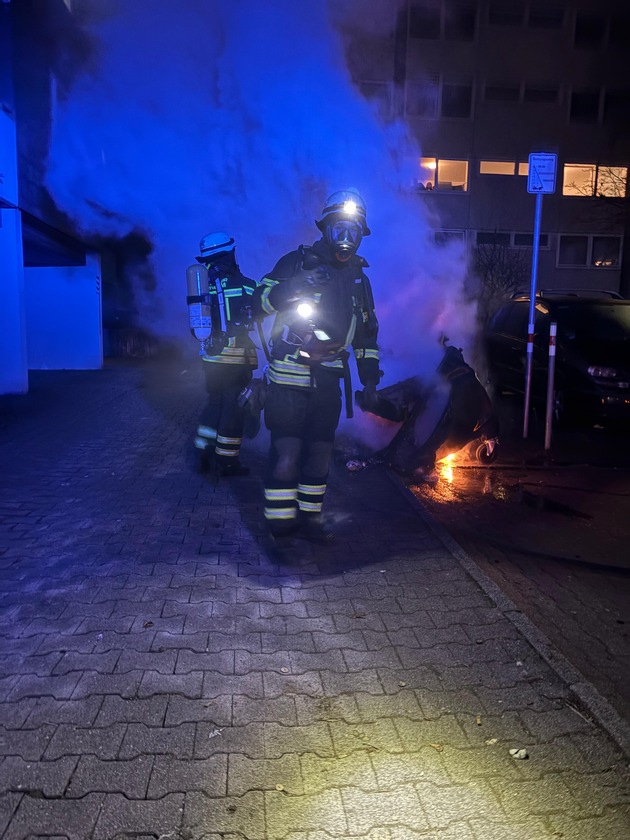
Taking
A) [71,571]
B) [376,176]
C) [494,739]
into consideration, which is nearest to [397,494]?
[71,571]

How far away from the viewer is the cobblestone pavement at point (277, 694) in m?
2.21

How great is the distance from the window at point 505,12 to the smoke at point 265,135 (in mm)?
15963

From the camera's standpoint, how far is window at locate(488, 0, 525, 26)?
69.5 feet

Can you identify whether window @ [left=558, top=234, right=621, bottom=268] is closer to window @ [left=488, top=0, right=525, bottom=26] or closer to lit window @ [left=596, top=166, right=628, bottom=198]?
lit window @ [left=596, top=166, right=628, bottom=198]

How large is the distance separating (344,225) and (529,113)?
77.9ft

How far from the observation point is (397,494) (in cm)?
588

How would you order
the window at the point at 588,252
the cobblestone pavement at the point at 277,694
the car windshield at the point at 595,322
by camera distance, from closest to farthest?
the cobblestone pavement at the point at 277,694 < the car windshield at the point at 595,322 < the window at the point at 588,252

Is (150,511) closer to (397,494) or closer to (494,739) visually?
(397,494)

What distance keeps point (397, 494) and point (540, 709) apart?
3156 mm

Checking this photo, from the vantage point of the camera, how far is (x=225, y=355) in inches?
242

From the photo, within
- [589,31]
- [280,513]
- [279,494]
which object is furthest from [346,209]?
[589,31]

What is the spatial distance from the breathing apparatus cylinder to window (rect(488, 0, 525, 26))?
67.0ft

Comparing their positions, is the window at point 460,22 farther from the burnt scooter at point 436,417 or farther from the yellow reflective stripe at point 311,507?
the yellow reflective stripe at point 311,507

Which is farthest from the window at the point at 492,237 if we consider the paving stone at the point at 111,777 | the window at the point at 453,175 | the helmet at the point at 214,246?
the paving stone at the point at 111,777
